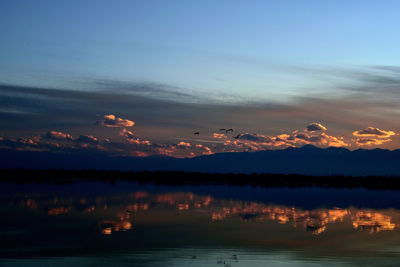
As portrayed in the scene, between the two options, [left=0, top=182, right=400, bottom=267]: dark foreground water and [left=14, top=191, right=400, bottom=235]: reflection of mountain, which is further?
[left=14, top=191, right=400, bottom=235]: reflection of mountain

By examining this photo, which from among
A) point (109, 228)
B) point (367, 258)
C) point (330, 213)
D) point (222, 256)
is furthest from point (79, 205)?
point (367, 258)

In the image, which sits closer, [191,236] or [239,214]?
[191,236]

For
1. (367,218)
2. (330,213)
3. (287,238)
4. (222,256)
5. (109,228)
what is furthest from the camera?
(330,213)

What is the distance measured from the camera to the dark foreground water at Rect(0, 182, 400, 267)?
85.3ft

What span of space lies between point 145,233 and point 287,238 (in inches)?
346

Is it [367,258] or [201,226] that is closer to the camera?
[367,258]

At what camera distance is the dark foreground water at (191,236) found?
85.3 feet

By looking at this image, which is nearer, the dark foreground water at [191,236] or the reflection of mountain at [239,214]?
the dark foreground water at [191,236]

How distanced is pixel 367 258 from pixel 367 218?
2083cm

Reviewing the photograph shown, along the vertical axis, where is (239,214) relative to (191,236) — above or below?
above

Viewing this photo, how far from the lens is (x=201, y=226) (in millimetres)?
38531

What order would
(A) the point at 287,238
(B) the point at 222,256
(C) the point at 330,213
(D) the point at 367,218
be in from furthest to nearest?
(C) the point at 330,213
(D) the point at 367,218
(A) the point at 287,238
(B) the point at 222,256

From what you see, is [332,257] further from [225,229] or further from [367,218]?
[367,218]

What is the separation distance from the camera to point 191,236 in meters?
33.5
